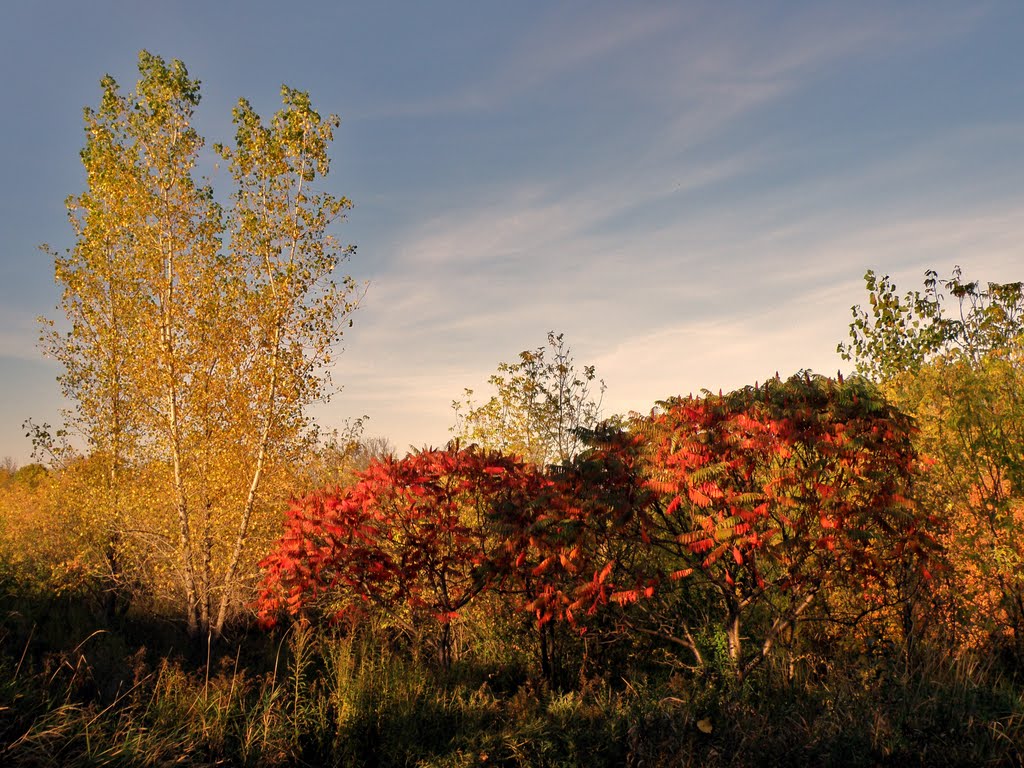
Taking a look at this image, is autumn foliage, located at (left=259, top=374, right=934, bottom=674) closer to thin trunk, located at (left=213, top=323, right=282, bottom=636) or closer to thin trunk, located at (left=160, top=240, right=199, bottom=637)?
thin trunk, located at (left=213, top=323, right=282, bottom=636)

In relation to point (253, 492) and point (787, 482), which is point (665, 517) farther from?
point (253, 492)

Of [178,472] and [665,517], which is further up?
[178,472]

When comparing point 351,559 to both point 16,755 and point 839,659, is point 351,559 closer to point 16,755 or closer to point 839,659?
point 16,755

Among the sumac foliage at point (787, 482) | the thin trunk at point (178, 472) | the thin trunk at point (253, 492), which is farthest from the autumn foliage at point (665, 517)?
the thin trunk at point (178, 472)

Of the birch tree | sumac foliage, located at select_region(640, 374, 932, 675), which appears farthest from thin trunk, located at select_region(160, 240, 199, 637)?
sumac foliage, located at select_region(640, 374, 932, 675)

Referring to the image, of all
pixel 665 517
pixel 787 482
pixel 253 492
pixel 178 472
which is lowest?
pixel 665 517

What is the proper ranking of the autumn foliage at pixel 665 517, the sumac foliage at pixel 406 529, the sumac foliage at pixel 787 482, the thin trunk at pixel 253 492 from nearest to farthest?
the sumac foliage at pixel 787 482
the autumn foliage at pixel 665 517
the sumac foliage at pixel 406 529
the thin trunk at pixel 253 492

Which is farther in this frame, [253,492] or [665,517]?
[253,492]

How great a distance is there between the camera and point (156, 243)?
37.6ft

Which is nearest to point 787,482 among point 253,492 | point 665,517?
point 665,517

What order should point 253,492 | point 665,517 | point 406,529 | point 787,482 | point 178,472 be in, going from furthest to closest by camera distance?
1. point 178,472
2. point 253,492
3. point 406,529
4. point 665,517
5. point 787,482

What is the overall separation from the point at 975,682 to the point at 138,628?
1394 cm

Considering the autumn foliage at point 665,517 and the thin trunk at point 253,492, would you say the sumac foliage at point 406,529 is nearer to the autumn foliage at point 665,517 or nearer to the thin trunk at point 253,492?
the autumn foliage at point 665,517

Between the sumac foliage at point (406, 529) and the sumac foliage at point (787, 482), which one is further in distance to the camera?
the sumac foliage at point (406, 529)
